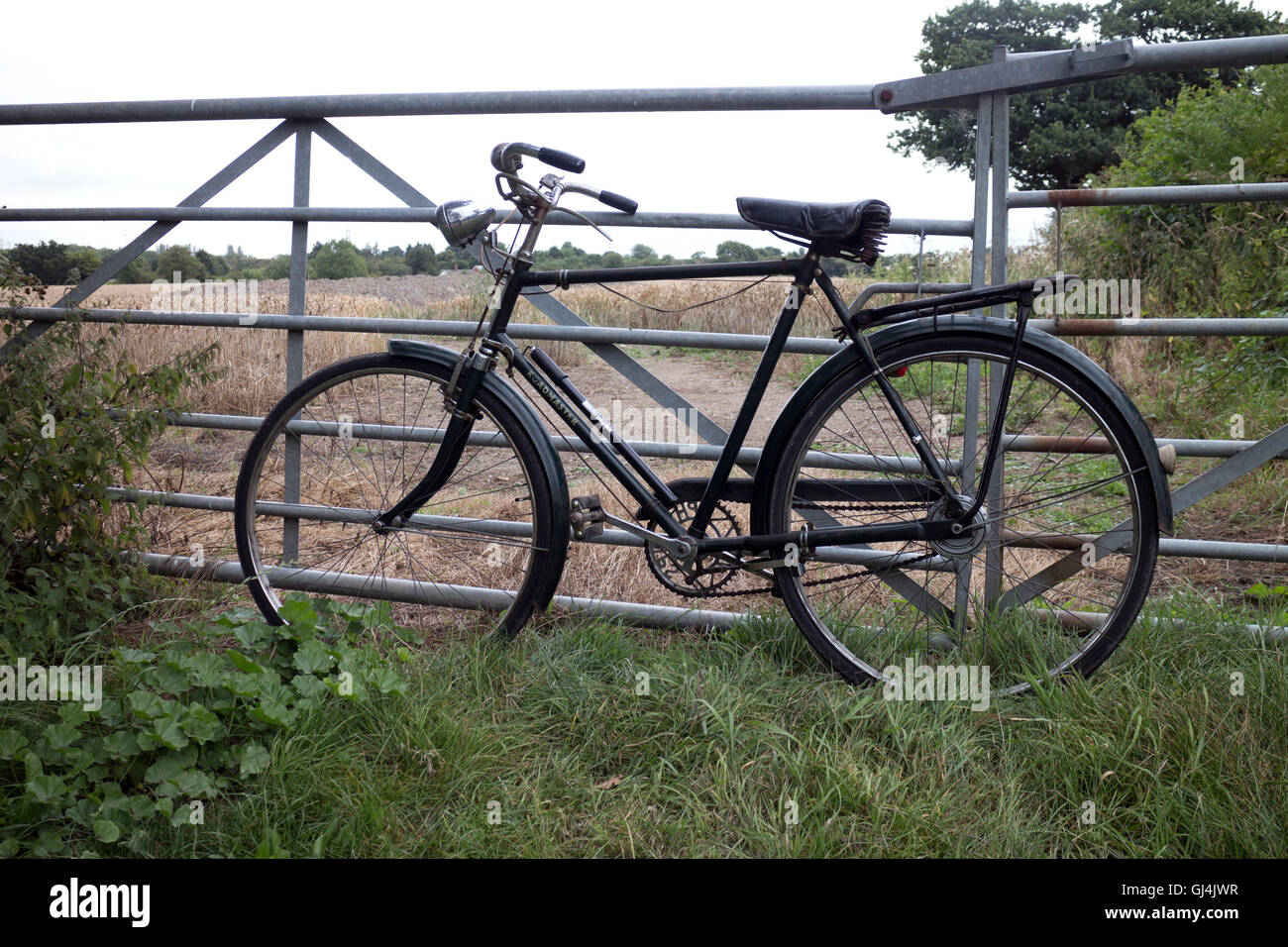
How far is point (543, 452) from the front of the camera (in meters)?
2.54

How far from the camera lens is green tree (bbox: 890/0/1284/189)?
29.7 meters

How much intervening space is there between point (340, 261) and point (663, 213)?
1940 millimetres

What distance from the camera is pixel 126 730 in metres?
2.06

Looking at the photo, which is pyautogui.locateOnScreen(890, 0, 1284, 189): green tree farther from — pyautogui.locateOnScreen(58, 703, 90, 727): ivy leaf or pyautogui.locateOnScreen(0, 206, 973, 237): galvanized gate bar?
pyautogui.locateOnScreen(58, 703, 90, 727): ivy leaf

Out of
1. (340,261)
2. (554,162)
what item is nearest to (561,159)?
(554,162)

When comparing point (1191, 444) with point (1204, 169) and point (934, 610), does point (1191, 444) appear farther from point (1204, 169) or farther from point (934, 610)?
point (1204, 169)

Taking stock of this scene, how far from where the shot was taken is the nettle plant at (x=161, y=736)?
1819mm

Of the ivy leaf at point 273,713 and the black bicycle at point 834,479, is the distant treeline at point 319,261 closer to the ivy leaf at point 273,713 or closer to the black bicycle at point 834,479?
the black bicycle at point 834,479

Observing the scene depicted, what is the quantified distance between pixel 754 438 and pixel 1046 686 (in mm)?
4150

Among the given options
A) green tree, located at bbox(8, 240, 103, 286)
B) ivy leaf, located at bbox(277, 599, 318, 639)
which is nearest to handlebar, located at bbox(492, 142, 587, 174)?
ivy leaf, located at bbox(277, 599, 318, 639)

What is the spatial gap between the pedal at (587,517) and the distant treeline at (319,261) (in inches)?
30.2

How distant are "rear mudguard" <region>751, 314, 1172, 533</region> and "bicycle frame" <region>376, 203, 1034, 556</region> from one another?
0.12 ft

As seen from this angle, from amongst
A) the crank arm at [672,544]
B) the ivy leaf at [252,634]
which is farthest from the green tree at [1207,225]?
the ivy leaf at [252,634]

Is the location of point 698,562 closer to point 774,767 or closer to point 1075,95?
point 774,767
